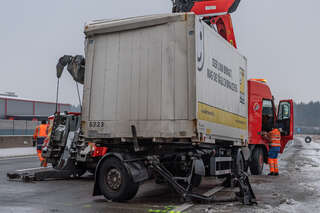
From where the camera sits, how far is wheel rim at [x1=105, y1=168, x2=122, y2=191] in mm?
7254

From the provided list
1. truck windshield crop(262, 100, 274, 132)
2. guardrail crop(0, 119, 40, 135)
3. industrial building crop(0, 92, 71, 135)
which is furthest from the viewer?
industrial building crop(0, 92, 71, 135)

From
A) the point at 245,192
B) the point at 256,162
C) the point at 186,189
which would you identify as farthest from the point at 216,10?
the point at 186,189

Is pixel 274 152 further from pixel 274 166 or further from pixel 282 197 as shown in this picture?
pixel 282 197

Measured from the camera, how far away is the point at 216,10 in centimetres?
1548

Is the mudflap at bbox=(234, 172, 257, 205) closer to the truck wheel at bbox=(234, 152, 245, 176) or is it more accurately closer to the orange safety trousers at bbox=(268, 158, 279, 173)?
the truck wheel at bbox=(234, 152, 245, 176)

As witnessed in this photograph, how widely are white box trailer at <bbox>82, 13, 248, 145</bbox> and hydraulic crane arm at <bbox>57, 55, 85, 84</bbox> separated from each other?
1.41 m

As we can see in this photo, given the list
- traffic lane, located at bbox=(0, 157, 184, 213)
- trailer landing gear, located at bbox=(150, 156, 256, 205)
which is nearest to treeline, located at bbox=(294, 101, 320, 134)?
traffic lane, located at bbox=(0, 157, 184, 213)

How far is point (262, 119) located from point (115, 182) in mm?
8834

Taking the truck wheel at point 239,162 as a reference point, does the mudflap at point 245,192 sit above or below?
below

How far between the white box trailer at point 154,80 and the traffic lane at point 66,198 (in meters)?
1.26

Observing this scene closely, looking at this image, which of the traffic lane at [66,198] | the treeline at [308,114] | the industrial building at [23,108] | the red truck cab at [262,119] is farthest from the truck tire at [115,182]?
the treeline at [308,114]

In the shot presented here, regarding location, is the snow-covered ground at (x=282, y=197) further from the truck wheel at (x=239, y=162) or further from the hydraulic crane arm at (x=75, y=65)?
the hydraulic crane arm at (x=75, y=65)

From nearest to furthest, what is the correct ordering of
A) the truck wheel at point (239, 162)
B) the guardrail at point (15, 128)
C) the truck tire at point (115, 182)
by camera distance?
the truck tire at point (115, 182)
the truck wheel at point (239, 162)
the guardrail at point (15, 128)

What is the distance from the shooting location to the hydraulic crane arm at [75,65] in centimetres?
953
